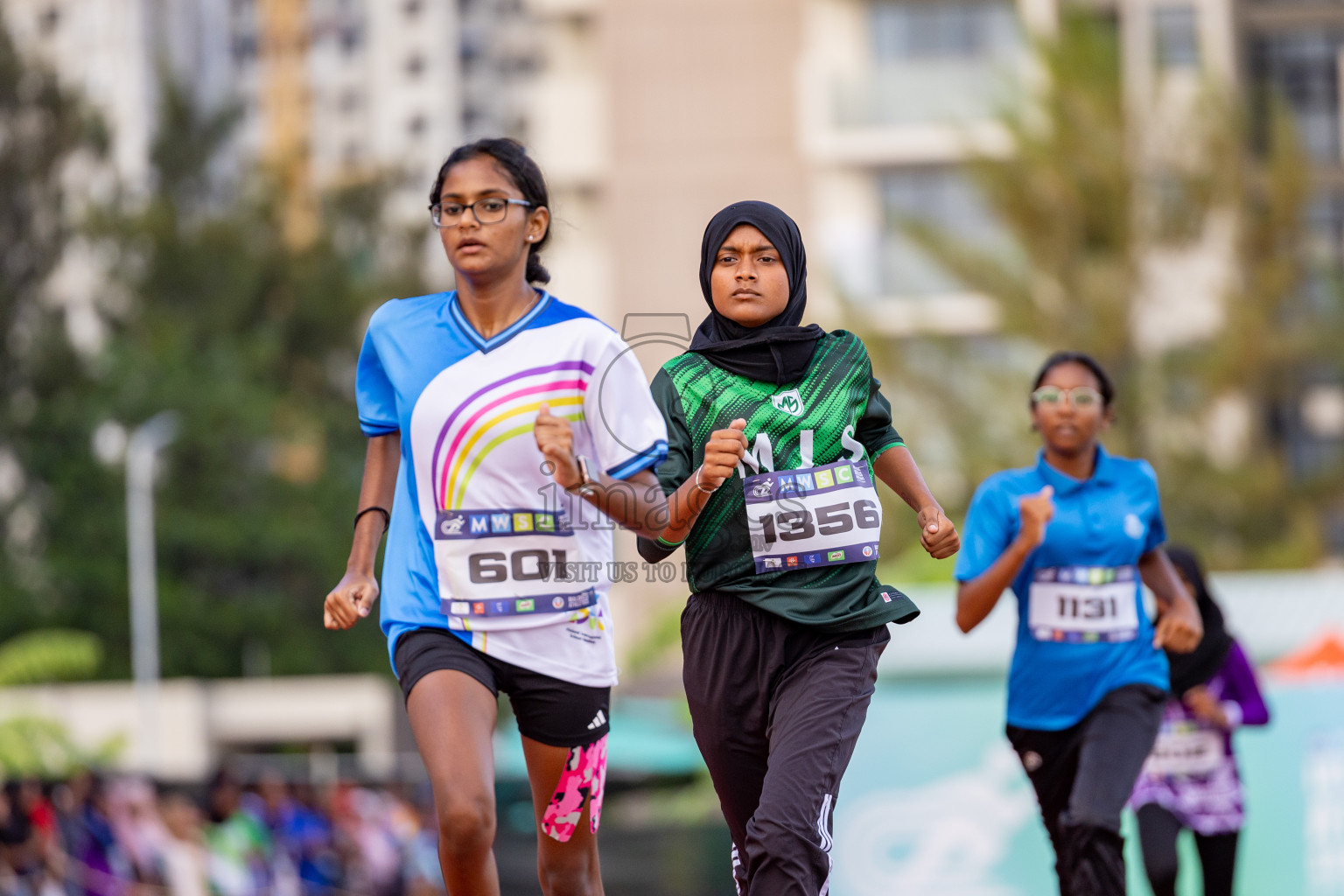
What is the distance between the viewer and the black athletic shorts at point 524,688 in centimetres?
522

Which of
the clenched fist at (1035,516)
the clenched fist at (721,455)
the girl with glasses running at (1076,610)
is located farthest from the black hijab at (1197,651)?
the clenched fist at (721,455)

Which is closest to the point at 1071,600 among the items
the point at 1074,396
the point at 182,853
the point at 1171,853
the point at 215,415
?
the point at 1074,396

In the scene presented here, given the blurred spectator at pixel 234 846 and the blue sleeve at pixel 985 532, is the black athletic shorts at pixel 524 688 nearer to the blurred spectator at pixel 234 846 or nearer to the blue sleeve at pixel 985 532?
the blue sleeve at pixel 985 532

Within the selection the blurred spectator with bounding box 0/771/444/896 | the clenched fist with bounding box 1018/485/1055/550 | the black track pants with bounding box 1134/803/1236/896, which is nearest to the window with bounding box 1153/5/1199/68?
the blurred spectator with bounding box 0/771/444/896

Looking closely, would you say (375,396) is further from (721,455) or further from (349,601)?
(721,455)

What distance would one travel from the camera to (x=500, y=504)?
5.29 meters

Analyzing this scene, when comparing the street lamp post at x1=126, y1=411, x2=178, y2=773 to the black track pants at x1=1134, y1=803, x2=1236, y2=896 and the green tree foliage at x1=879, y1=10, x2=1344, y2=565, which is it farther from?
the black track pants at x1=1134, y1=803, x2=1236, y2=896

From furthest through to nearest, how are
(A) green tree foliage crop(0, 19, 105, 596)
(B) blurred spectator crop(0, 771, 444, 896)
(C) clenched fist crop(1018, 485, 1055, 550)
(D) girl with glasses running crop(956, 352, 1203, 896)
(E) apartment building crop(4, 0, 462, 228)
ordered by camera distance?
(E) apartment building crop(4, 0, 462, 228) < (A) green tree foliage crop(0, 19, 105, 596) < (B) blurred spectator crop(0, 771, 444, 896) < (D) girl with glasses running crop(956, 352, 1203, 896) < (C) clenched fist crop(1018, 485, 1055, 550)

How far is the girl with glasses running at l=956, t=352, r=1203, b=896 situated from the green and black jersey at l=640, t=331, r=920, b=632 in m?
1.52

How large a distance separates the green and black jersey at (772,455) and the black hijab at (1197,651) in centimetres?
293

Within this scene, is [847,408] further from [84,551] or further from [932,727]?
[84,551]

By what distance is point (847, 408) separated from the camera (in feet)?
17.8

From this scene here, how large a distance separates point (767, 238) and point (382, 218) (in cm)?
4551

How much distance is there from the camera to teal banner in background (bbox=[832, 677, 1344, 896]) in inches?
460
